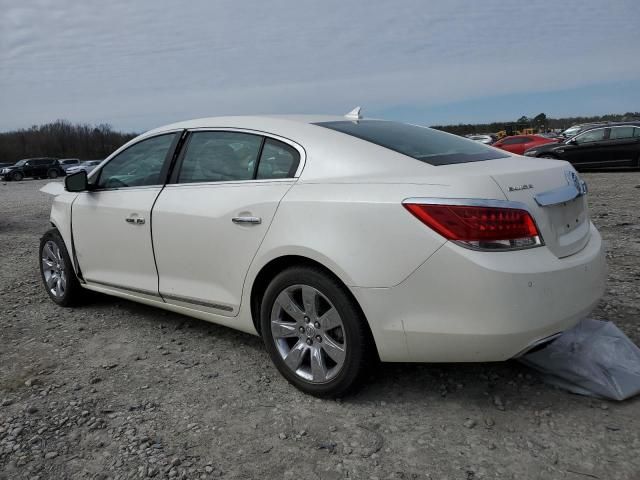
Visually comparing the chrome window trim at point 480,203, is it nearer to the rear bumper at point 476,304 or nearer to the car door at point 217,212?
the rear bumper at point 476,304

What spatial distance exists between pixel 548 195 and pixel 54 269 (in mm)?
4051

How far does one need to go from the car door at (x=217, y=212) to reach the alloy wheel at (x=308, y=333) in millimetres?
327

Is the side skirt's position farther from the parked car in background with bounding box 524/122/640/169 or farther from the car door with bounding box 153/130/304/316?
the parked car in background with bounding box 524/122/640/169

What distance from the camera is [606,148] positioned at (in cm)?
1669

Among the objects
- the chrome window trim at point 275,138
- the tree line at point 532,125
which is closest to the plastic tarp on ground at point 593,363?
the chrome window trim at point 275,138

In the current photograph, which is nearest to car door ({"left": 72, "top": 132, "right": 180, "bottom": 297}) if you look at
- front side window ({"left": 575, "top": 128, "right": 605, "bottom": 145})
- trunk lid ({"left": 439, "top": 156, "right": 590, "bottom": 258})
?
trunk lid ({"left": 439, "top": 156, "right": 590, "bottom": 258})

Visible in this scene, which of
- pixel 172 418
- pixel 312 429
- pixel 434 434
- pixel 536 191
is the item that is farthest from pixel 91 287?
pixel 536 191

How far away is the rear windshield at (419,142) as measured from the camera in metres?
2.96

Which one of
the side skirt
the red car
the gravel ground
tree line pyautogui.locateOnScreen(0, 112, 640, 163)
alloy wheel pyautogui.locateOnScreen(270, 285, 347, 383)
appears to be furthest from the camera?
tree line pyautogui.locateOnScreen(0, 112, 640, 163)

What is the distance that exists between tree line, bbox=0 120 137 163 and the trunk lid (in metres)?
84.5

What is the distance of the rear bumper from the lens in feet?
7.76

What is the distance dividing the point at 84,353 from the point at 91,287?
762 millimetres

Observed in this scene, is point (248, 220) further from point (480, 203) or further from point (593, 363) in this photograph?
point (593, 363)

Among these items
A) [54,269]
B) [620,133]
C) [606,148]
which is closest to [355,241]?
[54,269]
